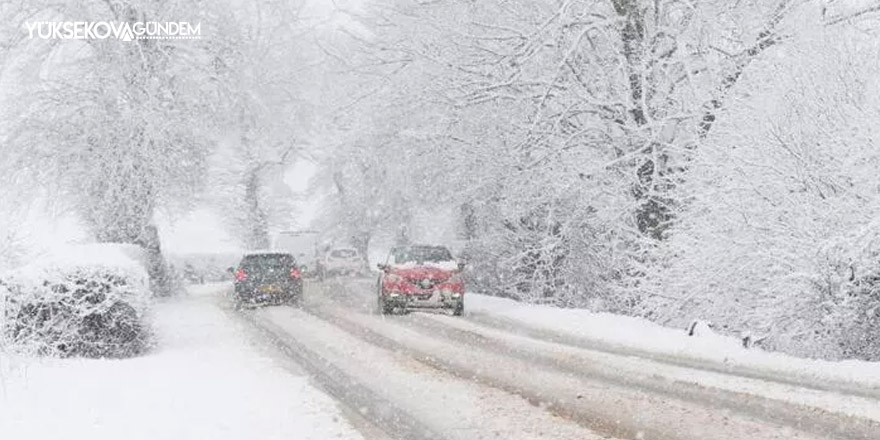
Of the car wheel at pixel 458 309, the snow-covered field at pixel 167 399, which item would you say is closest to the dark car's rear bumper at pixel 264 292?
the car wheel at pixel 458 309

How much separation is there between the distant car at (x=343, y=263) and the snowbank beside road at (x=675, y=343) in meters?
21.8

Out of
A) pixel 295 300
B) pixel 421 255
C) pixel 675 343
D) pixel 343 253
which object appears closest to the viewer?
pixel 675 343

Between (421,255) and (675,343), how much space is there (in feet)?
30.4

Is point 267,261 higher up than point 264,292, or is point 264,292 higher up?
point 267,261

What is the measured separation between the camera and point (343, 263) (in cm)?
4400

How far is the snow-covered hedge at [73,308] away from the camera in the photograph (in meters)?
13.4

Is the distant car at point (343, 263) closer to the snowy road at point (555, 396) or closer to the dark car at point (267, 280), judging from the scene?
the dark car at point (267, 280)

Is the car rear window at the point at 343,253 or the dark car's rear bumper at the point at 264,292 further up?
the car rear window at the point at 343,253

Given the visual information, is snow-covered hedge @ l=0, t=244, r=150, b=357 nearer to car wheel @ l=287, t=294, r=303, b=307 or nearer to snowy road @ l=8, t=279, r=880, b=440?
snowy road @ l=8, t=279, r=880, b=440

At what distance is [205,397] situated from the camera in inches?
402

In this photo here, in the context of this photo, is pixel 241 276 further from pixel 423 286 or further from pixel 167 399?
pixel 167 399

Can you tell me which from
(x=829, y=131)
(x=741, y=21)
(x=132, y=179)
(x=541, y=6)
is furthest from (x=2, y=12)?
(x=829, y=131)

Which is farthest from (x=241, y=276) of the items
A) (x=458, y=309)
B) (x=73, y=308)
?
(x=73, y=308)

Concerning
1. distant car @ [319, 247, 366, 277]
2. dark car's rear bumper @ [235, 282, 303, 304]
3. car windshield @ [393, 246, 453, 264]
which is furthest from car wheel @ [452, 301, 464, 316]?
distant car @ [319, 247, 366, 277]
